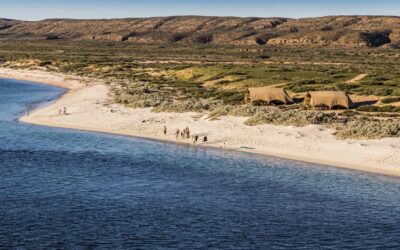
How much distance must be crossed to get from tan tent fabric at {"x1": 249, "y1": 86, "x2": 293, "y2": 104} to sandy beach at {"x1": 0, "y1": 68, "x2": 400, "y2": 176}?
10.8 meters

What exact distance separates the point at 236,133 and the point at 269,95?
17.5 m

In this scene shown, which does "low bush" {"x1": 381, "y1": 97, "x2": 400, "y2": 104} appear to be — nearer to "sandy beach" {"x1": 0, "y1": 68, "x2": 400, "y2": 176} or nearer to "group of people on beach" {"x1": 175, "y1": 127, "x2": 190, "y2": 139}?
"sandy beach" {"x1": 0, "y1": 68, "x2": 400, "y2": 176}

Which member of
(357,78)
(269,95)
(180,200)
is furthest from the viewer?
(357,78)

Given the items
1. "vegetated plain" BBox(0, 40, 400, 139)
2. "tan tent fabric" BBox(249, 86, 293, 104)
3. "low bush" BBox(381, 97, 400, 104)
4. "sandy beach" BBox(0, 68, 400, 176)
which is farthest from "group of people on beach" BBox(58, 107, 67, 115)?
"low bush" BBox(381, 97, 400, 104)

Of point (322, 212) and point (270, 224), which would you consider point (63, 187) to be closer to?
point (270, 224)

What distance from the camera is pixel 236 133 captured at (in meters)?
50.4

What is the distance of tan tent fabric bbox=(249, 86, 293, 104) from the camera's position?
6656 cm

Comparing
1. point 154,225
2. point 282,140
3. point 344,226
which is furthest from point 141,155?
point 344,226

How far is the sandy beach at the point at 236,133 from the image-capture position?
4144 centimetres

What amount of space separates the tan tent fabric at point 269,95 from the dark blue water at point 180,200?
22.5 meters

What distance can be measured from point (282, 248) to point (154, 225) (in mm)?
6576

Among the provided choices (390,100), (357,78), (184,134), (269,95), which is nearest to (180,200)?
(184,134)

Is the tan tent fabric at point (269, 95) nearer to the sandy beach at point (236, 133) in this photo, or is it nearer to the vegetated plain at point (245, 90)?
the vegetated plain at point (245, 90)

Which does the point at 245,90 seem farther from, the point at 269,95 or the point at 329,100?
the point at 329,100
